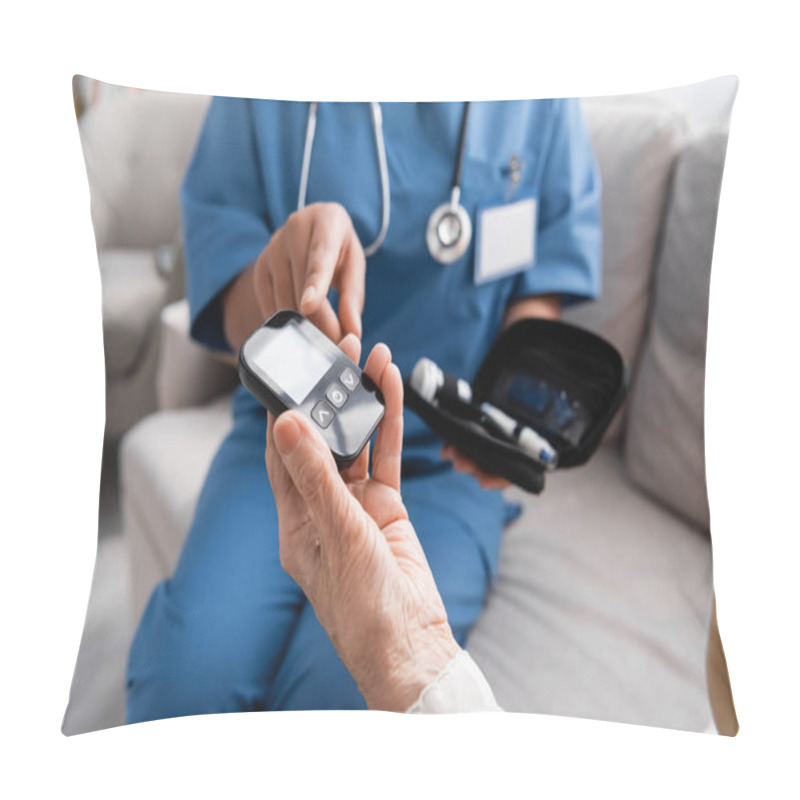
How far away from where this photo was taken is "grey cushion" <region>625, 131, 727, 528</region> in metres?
0.71

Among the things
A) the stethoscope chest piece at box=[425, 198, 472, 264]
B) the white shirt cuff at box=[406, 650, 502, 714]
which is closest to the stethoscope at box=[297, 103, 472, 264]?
the stethoscope chest piece at box=[425, 198, 472, 264]

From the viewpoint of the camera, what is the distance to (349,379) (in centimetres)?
66

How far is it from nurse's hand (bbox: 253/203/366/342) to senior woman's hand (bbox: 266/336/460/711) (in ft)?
0.33

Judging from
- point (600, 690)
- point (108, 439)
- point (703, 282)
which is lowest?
point (600, 690)

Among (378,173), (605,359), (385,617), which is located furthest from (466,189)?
(385,617)

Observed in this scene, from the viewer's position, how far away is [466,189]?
70 cm

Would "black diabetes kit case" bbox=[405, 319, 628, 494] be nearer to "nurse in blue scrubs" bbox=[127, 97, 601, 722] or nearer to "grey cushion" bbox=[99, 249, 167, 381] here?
"nurse in blue scrubs" bbox=[127, 97, 601, 722]

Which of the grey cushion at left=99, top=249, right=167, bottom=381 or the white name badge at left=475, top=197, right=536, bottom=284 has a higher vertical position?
the white name badge at left=475, top=197, right=536, bottom=284

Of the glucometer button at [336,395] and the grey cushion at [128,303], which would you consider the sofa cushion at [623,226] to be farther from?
the grey cushion at [128,303]

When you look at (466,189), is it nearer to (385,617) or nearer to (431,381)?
(431,381)

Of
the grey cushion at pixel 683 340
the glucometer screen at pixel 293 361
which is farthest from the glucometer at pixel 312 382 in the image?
the grey cushion at pixel 683 340

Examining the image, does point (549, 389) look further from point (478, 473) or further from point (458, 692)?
point (458, 692)

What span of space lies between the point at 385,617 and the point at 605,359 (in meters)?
0.30

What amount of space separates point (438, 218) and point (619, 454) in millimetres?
276
